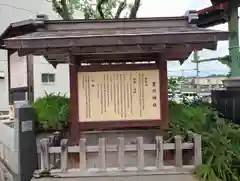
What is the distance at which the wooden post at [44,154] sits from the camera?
5847 mm

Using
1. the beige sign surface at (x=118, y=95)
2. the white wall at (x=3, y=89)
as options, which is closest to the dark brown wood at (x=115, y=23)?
the beige sign surface at (x=118, y=95)

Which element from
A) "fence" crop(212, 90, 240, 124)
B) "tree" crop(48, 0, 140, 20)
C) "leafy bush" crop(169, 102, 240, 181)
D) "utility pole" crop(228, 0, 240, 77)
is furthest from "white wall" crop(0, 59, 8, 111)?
"leafy bush" crop(169, 102, 240, 181)

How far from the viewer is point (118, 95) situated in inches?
260

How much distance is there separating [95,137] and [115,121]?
0.81m

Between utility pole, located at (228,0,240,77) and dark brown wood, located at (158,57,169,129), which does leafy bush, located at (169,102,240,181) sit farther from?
utility pole, located at (228,0,240,77)

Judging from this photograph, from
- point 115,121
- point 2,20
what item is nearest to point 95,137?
point 115,121

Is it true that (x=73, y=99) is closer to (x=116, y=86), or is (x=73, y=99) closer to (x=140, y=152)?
(x=116, y=86)

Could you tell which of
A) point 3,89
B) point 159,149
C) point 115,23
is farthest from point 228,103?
point 3,89

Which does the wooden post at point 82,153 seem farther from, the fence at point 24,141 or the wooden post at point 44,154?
the fence at point 24,141

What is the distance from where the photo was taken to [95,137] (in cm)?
720

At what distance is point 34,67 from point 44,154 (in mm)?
18502

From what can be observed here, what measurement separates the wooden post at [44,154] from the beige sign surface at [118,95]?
3.19 feet

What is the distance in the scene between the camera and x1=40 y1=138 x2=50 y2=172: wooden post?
19.2 ft

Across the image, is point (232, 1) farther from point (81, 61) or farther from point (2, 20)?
point (2, 20)
